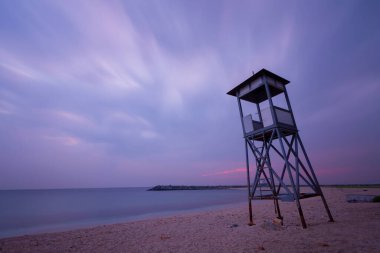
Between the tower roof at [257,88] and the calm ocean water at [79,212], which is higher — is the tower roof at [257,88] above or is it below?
above

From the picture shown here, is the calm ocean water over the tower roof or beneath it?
beneath

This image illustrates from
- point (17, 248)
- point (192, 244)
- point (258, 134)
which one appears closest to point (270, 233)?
point (192, 244)

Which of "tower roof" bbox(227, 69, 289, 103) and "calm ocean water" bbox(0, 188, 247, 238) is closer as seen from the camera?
"tower roof" bbox(227, 69, 289, 103)

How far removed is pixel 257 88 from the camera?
11.1m

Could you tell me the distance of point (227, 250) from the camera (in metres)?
6.46

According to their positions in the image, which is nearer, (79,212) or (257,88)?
(257,88)

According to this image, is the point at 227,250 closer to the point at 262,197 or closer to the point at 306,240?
the point at 306,240

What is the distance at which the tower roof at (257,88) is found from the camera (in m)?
10.6

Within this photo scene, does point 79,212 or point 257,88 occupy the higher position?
point 257,88

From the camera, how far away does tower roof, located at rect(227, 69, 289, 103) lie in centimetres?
1062

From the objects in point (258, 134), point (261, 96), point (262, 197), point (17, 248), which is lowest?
point (17, 248)

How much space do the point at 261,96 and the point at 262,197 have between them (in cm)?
601

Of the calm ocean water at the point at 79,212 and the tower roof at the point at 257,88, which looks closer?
the tower roof at the point at 257,88

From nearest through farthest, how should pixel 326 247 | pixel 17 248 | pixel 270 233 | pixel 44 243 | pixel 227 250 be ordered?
pixel 326 247 < pixel 227 250 < pixel 270 233 < pixel 17 248 < pixel 44 243
